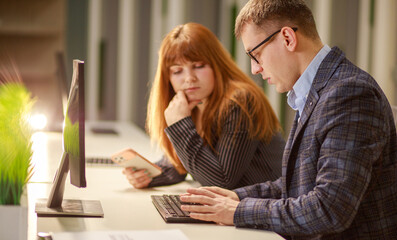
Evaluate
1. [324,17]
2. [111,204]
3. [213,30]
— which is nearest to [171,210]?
[111,204]

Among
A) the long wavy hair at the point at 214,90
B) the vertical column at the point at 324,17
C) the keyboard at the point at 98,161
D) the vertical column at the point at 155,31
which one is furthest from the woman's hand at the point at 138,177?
the vertical column at the point at 155,31

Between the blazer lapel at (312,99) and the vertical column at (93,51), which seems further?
the vertical column at (93,51)

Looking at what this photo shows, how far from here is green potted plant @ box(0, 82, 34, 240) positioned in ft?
3.43

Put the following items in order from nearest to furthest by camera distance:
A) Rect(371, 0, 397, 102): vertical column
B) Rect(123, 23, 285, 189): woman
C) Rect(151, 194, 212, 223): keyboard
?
1. Rect(151, 194, 212, 223): keyboard
2. Rect(123, 23, 285, 189): woman
3. Rect(371, 0, 397, 102): vertical column

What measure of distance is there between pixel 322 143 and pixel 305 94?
190 millimetres

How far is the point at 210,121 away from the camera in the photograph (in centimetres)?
184

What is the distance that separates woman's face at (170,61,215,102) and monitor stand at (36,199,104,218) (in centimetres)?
59

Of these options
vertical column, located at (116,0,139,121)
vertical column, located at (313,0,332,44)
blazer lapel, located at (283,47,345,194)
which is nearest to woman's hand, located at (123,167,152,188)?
blazer lapel, located at (283,47,345,194)

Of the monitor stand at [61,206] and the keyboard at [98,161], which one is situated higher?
the monitor stand at [61,206]

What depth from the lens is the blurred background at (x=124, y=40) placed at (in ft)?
7.47

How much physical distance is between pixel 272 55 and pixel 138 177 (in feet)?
2.38

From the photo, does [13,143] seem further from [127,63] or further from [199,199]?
[127,63]

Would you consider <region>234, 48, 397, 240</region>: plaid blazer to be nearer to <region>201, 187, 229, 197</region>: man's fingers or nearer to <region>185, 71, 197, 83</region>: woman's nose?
<region>201, 187, 229, 197</region>: man's fingers

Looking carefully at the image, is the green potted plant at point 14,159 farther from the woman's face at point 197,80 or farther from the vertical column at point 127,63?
the vertical column at point 127,63
